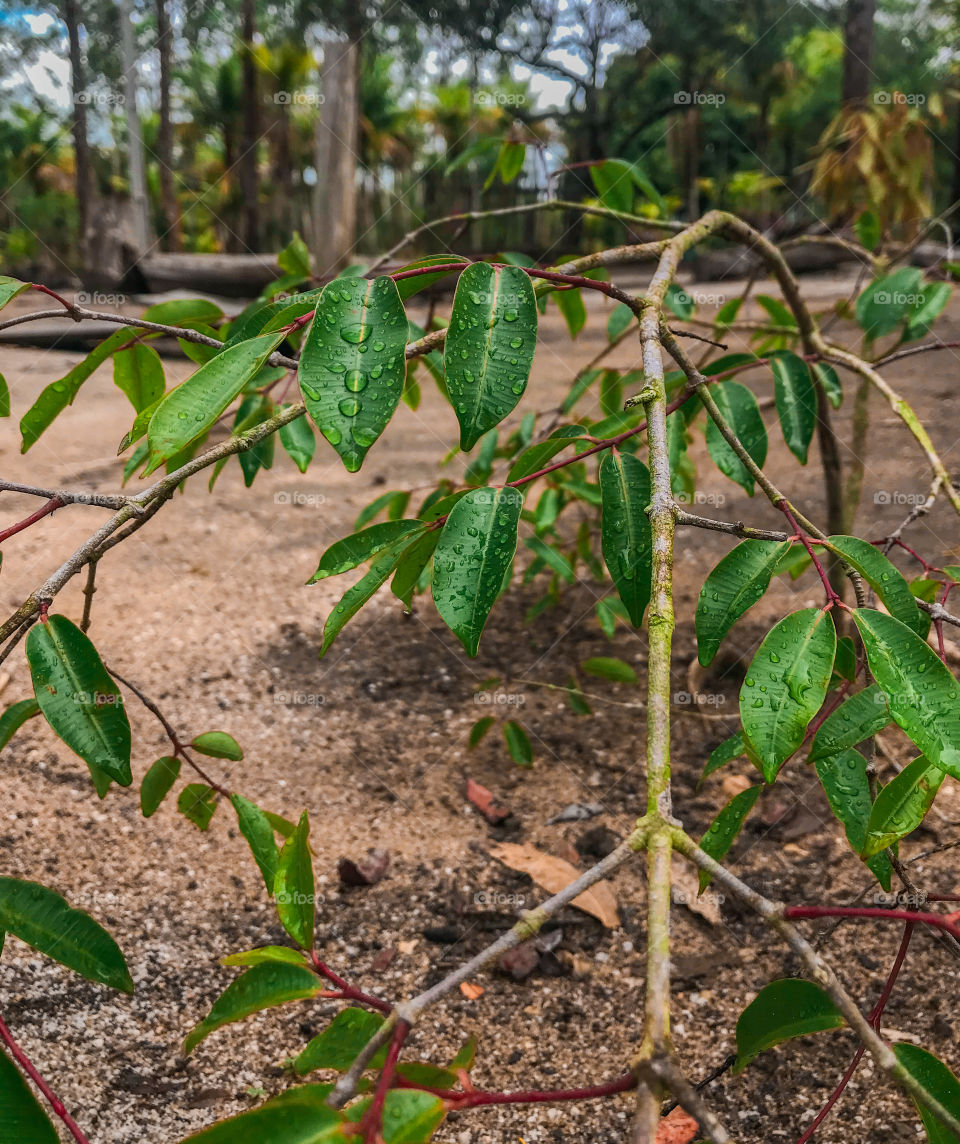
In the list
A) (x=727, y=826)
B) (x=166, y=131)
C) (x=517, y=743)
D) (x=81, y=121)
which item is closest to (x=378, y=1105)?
(x=727, y=826)

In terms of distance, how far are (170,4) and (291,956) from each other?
1557 cm

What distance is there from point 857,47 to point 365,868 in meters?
7.32

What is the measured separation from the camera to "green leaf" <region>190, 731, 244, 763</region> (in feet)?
3.48

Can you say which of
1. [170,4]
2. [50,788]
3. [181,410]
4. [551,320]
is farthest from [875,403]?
[170,4]

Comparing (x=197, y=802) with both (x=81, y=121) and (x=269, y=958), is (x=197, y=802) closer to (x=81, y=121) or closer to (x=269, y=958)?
→ (x=269, y=958)

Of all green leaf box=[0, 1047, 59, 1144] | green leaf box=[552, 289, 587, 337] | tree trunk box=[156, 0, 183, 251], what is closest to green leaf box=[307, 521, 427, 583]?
green leaf box=[0, 1047, 59, 1144]

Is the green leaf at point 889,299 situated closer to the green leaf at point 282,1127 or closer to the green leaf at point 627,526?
the green leaf at point 627,526

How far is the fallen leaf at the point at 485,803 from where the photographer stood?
64.2 inches

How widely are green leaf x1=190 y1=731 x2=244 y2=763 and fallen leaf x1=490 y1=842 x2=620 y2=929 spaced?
1.96 feet

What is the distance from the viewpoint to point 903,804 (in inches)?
24.7

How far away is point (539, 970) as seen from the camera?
51.6 inches

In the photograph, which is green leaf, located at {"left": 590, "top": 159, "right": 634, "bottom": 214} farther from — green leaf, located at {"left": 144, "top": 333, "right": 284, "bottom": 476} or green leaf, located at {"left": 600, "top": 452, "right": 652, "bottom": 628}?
green leaf, located at {"left": 144, "top": 333, "right": 284, "bottom": 476}

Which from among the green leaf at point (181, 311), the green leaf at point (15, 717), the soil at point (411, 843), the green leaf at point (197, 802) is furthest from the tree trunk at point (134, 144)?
the green leaf at point (15, 717)

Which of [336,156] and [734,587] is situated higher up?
[336,156]
